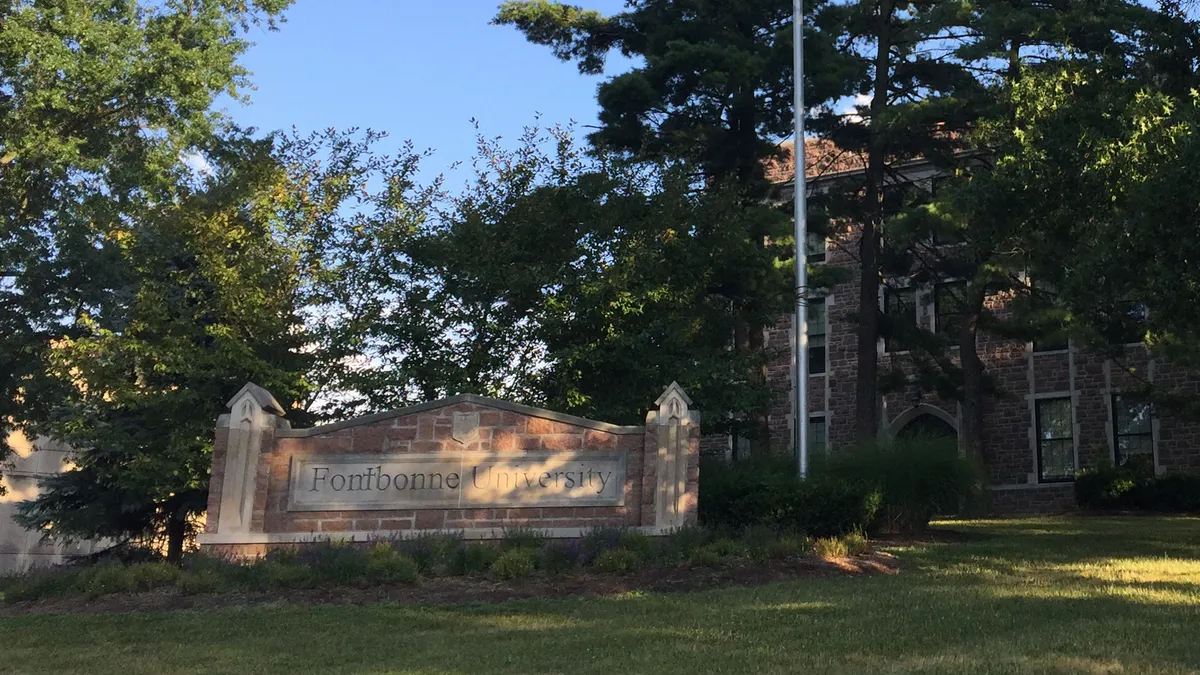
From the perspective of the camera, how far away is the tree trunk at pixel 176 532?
1676 centimetres

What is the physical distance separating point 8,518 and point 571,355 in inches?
915

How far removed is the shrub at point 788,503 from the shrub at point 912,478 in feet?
1.66

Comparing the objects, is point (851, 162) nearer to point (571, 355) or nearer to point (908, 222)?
point (908, 222)

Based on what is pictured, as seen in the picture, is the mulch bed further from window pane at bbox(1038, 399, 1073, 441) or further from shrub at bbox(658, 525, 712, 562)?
window pane at bbox(1038, 399, 1073, 441)

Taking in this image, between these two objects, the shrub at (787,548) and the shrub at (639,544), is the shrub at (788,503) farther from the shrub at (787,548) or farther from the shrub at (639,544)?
the shrub at (639,544)

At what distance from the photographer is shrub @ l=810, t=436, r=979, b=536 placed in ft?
46.2

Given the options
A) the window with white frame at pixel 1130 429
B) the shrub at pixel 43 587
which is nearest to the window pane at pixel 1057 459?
the window with white frame at pixel 1130 429

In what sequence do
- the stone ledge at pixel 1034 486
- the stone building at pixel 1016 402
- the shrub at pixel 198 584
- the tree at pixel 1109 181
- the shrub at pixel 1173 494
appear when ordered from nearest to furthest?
the shrub at pixel 198 584, the tree at pixel 1109 181, the shrub at pixel 1173 494, the stone building at pixel 1016 402, the stone ledge at pixel 1034 486

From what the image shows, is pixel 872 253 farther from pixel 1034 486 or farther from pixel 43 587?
pixel 43 587

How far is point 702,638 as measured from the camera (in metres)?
7.97

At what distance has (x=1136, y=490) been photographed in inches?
936

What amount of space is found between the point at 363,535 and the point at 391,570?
176 centimetres

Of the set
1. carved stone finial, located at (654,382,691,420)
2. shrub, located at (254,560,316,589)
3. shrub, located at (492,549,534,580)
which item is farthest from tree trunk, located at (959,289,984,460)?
shrub, located at (254,560,316,589)

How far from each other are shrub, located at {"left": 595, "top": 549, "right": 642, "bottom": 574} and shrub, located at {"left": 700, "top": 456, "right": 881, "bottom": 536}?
1943 millimetres
